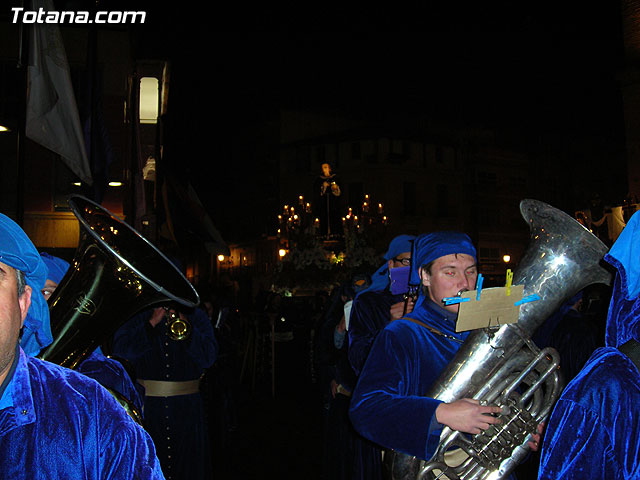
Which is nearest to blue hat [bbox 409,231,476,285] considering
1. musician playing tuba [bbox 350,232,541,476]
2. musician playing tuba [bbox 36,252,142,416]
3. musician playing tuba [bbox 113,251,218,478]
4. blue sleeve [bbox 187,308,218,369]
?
musician playing tuba [bbox 350,232,541,476]

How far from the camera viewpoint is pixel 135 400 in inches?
130

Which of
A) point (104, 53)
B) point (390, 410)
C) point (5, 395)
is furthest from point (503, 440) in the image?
point (104, 53)

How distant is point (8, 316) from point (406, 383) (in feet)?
5.61

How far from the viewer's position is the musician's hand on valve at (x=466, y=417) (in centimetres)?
235

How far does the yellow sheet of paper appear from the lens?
2297 mm

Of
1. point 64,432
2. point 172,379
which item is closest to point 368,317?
point 172,379

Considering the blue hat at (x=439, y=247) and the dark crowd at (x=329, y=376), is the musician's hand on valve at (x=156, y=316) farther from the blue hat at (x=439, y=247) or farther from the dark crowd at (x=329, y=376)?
the blue hat at (x=439, y=247)

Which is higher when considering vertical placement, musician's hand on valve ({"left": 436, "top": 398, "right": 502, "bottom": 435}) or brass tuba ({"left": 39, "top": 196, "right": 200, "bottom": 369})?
brass tuba ({"left": 39, "top": 196, "right": 200, "bottom": 369})

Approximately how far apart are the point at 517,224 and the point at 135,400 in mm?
44696

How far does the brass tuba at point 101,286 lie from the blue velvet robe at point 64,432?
2.76 ft

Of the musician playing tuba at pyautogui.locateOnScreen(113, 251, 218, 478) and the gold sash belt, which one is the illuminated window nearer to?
the musician playing tuba at pyautogui.locateOnScreen(113, 251, 218, 478)

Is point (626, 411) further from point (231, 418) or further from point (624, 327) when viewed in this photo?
point (231, 418)

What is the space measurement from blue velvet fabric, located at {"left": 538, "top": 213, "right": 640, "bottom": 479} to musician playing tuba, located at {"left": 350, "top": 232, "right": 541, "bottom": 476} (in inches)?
27.0

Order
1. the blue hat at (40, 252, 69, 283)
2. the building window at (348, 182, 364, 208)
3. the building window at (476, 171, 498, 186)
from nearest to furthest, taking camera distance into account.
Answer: the blue hat at (40, 252, 69, 283) → the building window at (348, 182, 364, 208) → the building window at (476, 171, 498, 186)
